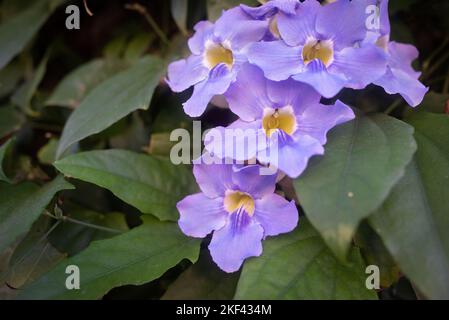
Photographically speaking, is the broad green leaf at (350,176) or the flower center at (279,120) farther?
the flower center at (279,120)

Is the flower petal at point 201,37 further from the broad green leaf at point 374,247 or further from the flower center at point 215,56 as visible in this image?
the broad green leaf at point 374,247

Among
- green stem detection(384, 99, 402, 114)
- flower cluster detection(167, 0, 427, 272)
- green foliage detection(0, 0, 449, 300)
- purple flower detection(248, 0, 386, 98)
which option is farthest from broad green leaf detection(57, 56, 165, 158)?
green stem detection(384, 99, 402, 114)

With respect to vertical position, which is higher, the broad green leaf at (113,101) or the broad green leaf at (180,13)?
the broad green leaf at (180,13)

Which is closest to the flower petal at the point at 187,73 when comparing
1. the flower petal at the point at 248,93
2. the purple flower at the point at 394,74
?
the flower petal at the point at 248,93

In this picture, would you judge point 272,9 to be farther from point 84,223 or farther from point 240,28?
point 84,223

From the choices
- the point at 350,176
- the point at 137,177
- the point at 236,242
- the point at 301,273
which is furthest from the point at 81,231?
the point at 350,176

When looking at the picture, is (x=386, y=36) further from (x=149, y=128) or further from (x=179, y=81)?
(x=149, y=128)
